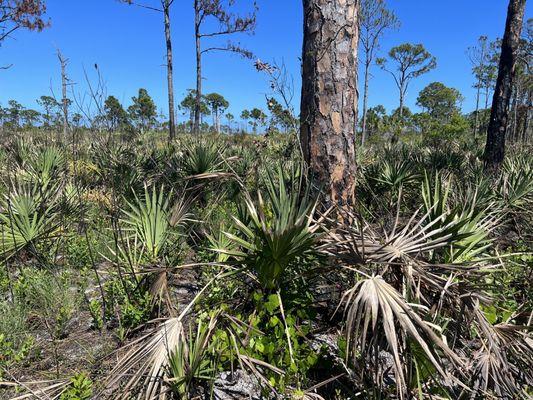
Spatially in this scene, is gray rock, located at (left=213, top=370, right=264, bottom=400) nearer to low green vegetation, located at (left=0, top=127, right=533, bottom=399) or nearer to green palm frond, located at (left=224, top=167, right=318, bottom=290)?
low green vegetation, located at (left=0, top=127, right=533, bottom=399)

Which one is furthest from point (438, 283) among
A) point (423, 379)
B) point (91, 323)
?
point (91, 323)

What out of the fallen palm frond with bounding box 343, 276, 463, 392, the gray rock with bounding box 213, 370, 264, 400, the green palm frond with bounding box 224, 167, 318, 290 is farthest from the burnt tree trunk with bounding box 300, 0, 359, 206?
the gray rock with bounding box 213, 370, 264, 400

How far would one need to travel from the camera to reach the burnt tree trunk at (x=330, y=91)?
334cm

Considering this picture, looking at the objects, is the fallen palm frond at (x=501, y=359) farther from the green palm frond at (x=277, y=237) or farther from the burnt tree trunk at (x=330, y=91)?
the burnt tree trunk at (x=330, y=91)

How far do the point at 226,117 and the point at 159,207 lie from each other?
45651 mm

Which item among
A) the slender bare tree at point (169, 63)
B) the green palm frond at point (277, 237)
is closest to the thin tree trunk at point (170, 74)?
the slender bare tree at point (169, 63)

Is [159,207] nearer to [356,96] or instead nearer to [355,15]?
[356,96]

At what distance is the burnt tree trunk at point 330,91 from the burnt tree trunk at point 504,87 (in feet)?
20.5

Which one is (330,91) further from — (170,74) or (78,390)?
(170,74)

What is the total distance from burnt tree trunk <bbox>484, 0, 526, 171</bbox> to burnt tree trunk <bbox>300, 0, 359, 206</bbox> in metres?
6.26

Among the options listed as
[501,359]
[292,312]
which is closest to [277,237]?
[292,312]

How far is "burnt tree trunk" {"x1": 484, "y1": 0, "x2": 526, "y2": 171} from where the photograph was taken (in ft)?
25.7

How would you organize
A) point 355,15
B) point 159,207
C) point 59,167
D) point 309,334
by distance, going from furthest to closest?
point 59,167 → point 159,207 → point 355,15 → point 309,334

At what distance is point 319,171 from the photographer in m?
3.47
